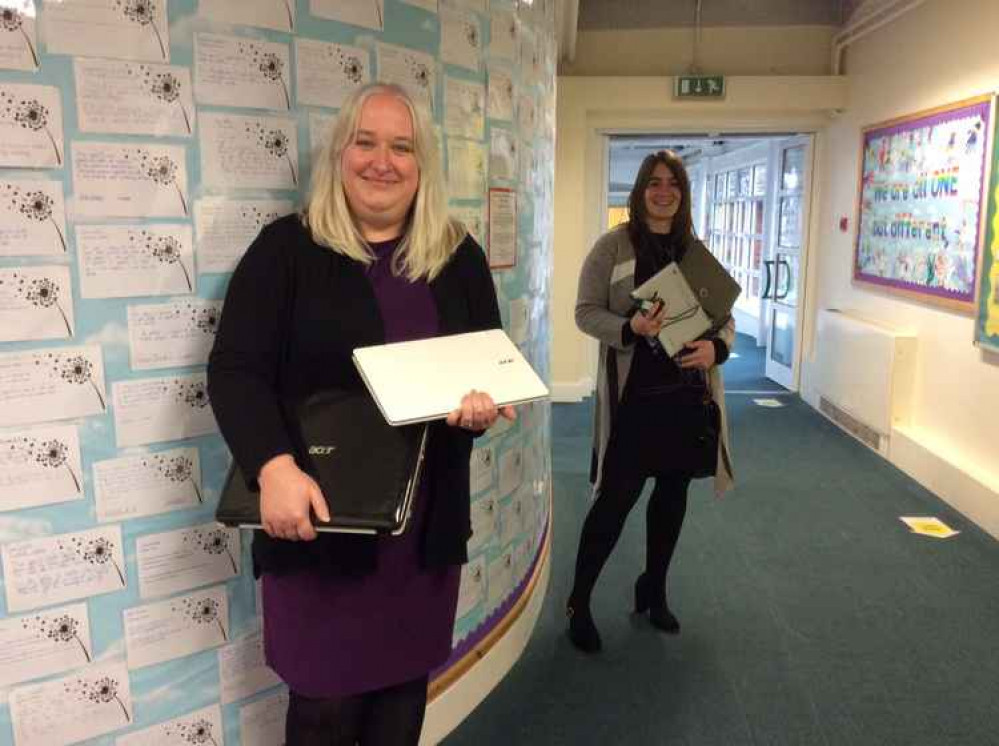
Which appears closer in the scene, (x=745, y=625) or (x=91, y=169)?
(x=91, y=169)

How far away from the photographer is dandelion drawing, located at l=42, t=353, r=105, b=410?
139 centimetres

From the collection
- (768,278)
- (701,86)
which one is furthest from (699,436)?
(768,278)

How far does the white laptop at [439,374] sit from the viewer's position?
1219 millimetres

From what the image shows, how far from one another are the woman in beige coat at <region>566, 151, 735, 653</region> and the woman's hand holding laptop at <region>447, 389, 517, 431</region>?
3.61 ft

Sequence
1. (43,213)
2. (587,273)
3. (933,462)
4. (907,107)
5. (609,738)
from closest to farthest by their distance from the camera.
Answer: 1. (43,213)
2. (609,738)
3. (587,273)
4. (933,462)
5. (907,107)

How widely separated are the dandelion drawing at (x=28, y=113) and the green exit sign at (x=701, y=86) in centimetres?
488

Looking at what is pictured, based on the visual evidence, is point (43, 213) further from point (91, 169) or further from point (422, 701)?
point (422, 701)

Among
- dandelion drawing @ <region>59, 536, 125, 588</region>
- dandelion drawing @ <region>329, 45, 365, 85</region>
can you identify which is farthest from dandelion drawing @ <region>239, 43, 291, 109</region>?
dandelion drawing @ <region>59, 536, 125, 588</region>

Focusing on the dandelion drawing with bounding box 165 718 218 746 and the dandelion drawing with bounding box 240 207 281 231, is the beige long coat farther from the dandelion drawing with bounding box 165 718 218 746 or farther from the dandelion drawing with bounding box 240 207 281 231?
the dandelion drawing with bounding box 165 718 218 746

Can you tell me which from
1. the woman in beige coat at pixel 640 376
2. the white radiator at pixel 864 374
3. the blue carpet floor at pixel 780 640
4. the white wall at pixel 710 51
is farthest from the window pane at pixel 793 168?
the woman in beige coat at pixel 640 376

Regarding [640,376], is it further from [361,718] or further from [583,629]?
[361,718]

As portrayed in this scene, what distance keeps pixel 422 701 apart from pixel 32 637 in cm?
71

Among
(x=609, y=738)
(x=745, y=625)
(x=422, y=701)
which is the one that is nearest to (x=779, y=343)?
(x=745, y=625)

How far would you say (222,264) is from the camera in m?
1.54
